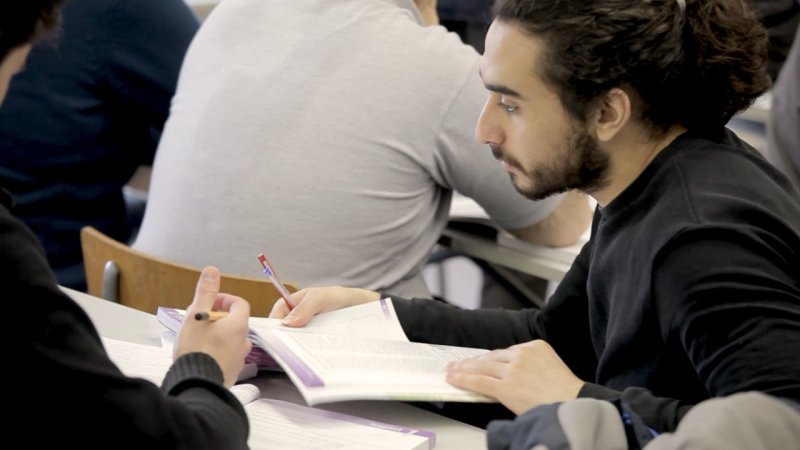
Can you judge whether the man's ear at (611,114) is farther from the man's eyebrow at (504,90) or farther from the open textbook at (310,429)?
the open textbook at (310,429)

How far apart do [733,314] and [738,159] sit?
10.8 inches

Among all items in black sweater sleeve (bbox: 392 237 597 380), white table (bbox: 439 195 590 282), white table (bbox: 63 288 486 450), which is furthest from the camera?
white table (bbox: 439 195 590 282)

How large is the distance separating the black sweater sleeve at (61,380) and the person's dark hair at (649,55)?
72cm

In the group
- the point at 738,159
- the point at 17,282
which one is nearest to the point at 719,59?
the point at 738,159

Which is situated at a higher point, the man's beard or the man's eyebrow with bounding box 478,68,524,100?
the man's eyebrow with bounding box 478,68,524,100

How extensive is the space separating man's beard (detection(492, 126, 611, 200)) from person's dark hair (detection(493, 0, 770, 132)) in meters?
0.04

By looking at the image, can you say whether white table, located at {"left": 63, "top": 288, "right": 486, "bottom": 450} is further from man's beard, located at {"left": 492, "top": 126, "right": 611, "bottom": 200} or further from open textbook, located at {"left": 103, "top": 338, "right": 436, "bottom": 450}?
man's beard, located at {"left": 492, "top": 126, "right": 611, "bottom": 200}

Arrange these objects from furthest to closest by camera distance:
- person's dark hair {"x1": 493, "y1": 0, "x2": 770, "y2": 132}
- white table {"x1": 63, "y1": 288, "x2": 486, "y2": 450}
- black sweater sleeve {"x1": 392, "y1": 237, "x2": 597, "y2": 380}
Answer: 1. black sweater sleeve {"x1": 392, "y1": 237, "x2": 597, "y2": 380}
2. person's dark hair {"x1": 493, "y1": 0, "x2": 770, "y2": 132}
3. white table {"x1": 63, "y1": 288, "x2": 486, "y2": 450}

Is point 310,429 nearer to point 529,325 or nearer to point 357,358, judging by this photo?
point 357,358

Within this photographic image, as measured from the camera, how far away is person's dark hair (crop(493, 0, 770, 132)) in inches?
56.4

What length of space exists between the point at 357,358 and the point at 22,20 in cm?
61

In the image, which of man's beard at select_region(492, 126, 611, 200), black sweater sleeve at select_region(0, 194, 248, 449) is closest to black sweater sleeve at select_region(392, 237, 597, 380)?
man's beard at select_region(492, 126, 611, 200)

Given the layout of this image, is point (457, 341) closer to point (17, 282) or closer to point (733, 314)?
point (733, 314)

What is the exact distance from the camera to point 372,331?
158cm
